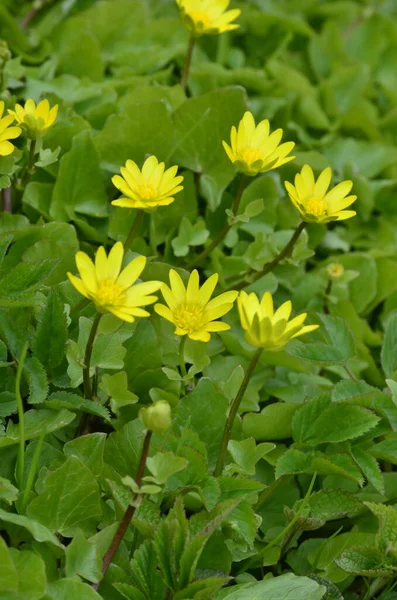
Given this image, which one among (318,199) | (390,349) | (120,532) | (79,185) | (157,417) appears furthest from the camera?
(79,185)

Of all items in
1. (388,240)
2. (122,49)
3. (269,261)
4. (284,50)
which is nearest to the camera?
(269,261)

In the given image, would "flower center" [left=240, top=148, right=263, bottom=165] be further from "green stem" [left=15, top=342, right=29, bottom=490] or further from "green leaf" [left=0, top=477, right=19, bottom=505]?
"green leaf" [left=0, top=477, right=19, bottom=505]

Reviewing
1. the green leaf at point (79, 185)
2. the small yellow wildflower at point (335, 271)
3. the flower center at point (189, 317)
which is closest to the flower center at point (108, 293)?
the flower center at point (189, 317)

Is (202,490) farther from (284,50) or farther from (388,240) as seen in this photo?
(284,50)

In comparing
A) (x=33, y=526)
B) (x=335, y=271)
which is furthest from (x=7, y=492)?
(x=335, y=271)

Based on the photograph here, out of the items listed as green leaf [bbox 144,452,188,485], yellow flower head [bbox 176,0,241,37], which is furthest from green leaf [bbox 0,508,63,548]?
yellow flower head [bbox 176,0,241,37]

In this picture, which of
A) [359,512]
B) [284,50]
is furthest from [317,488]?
[284,50]

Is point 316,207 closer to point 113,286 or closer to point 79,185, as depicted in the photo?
point 113,286

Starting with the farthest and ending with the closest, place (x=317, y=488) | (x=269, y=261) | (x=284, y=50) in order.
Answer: (x=284, y=50), (x=269, y=261), (x=317, y=488)
